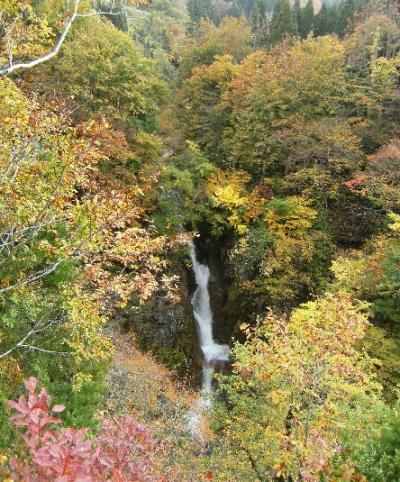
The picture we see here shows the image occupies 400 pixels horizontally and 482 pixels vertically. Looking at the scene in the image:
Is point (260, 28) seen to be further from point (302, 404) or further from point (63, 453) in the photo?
point (63, 453)

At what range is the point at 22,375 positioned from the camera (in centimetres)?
661

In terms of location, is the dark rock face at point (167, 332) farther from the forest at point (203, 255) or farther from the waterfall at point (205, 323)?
the waterfall at point (205, 323)

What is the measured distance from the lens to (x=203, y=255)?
78.3 ft

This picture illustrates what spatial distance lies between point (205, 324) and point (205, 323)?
6cm

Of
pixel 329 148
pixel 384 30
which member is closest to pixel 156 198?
pixel 329 148

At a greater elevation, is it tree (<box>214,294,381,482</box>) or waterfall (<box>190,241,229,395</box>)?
tree (<box>214,294,381,482</box>)

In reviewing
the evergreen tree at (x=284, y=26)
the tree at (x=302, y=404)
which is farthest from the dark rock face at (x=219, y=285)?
the evergreen tree at (x=284, y=26)

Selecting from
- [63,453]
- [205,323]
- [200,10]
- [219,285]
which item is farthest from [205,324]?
[200,10]

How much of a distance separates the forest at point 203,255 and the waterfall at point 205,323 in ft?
0.35

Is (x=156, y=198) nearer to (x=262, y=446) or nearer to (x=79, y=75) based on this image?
(x=79, y=75)

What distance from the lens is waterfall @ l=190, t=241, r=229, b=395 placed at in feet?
66.0

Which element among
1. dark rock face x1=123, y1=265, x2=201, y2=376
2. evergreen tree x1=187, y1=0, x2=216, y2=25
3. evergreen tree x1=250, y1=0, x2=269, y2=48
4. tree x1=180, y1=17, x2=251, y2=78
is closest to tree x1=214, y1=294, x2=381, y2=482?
dark rock face x1=123, y1=265, x2=201, y2=376

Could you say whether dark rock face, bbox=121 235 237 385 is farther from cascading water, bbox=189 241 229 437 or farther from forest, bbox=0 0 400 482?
cascading water, bbox=189 241 229 437

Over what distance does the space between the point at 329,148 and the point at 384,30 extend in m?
13.0
